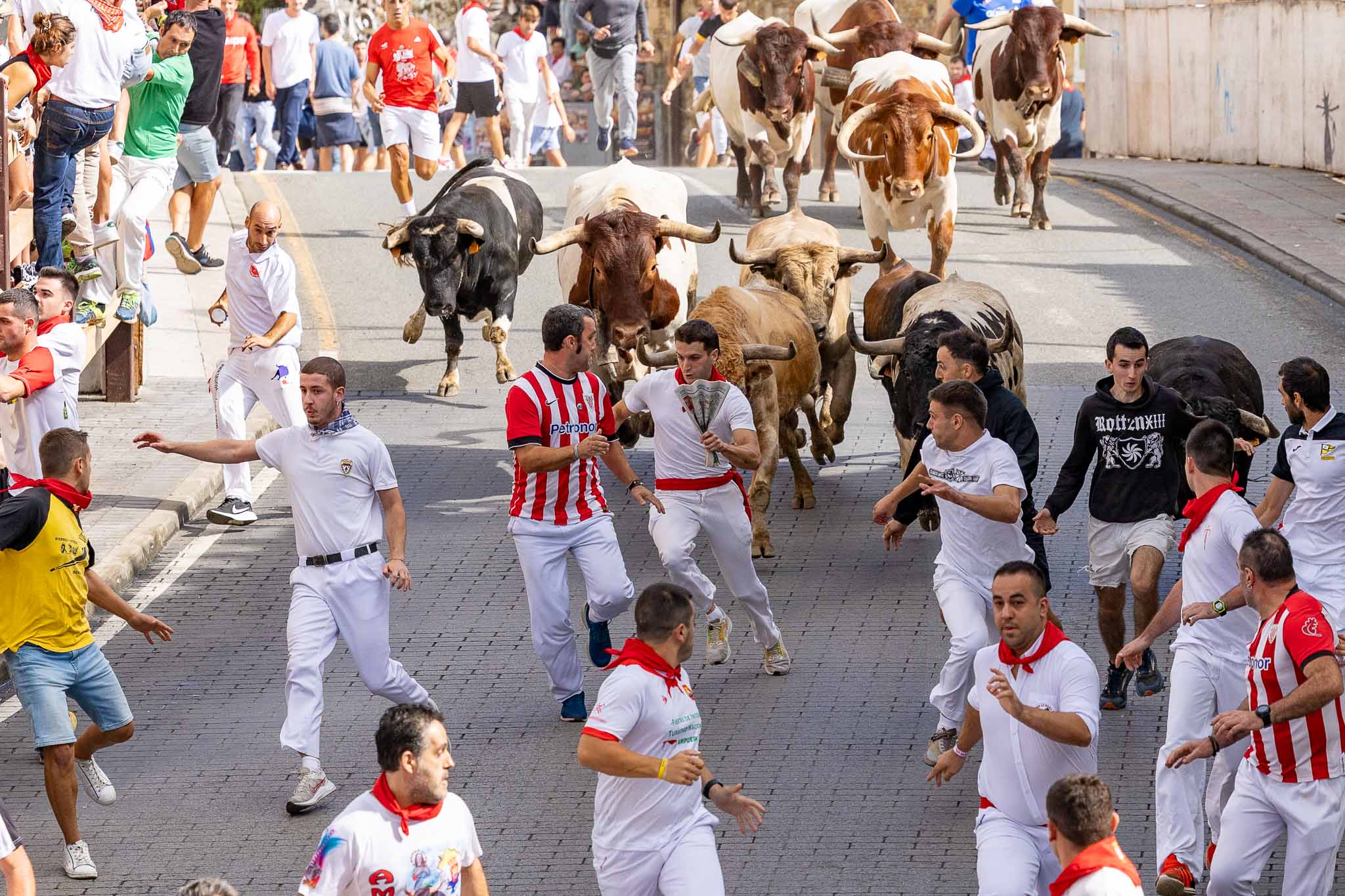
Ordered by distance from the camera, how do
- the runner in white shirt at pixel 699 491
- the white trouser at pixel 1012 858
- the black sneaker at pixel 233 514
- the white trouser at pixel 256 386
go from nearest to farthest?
the white trouser at pixel 1012 858 < the runner in white shirt at pixel 699 491 < the white trouser at pixel 256 386 < the black sneaker at pixel 233 514

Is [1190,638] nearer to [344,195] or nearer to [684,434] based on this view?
[684,434]

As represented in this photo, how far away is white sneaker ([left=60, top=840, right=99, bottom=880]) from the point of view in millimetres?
7743

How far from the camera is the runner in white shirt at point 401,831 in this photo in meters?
5.52

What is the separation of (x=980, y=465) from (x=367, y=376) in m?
9.21

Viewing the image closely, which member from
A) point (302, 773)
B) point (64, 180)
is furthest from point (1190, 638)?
point (64, 180)

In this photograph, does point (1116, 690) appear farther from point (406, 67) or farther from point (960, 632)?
point (406, 67)

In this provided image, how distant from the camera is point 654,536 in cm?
972

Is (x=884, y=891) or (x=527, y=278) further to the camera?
(x=527, y=278)

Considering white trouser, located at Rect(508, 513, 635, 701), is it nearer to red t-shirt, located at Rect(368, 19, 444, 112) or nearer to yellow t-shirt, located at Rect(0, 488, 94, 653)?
yellow t-shirt, located at Rect(0, 488, 94, 653)

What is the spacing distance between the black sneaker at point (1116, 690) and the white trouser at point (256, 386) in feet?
19.2

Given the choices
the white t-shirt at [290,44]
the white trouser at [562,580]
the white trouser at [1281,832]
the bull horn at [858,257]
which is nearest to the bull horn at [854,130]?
the bull horn at [858,257]

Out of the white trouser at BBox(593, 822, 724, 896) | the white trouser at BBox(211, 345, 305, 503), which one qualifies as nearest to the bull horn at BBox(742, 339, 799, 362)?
the white trouser at BBox(211, 345, 305, 503)

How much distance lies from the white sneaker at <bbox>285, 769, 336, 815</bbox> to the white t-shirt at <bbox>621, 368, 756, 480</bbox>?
242cm

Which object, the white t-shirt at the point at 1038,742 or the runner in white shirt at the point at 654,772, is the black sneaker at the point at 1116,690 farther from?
the runner in white shirt at the point at 654,772
